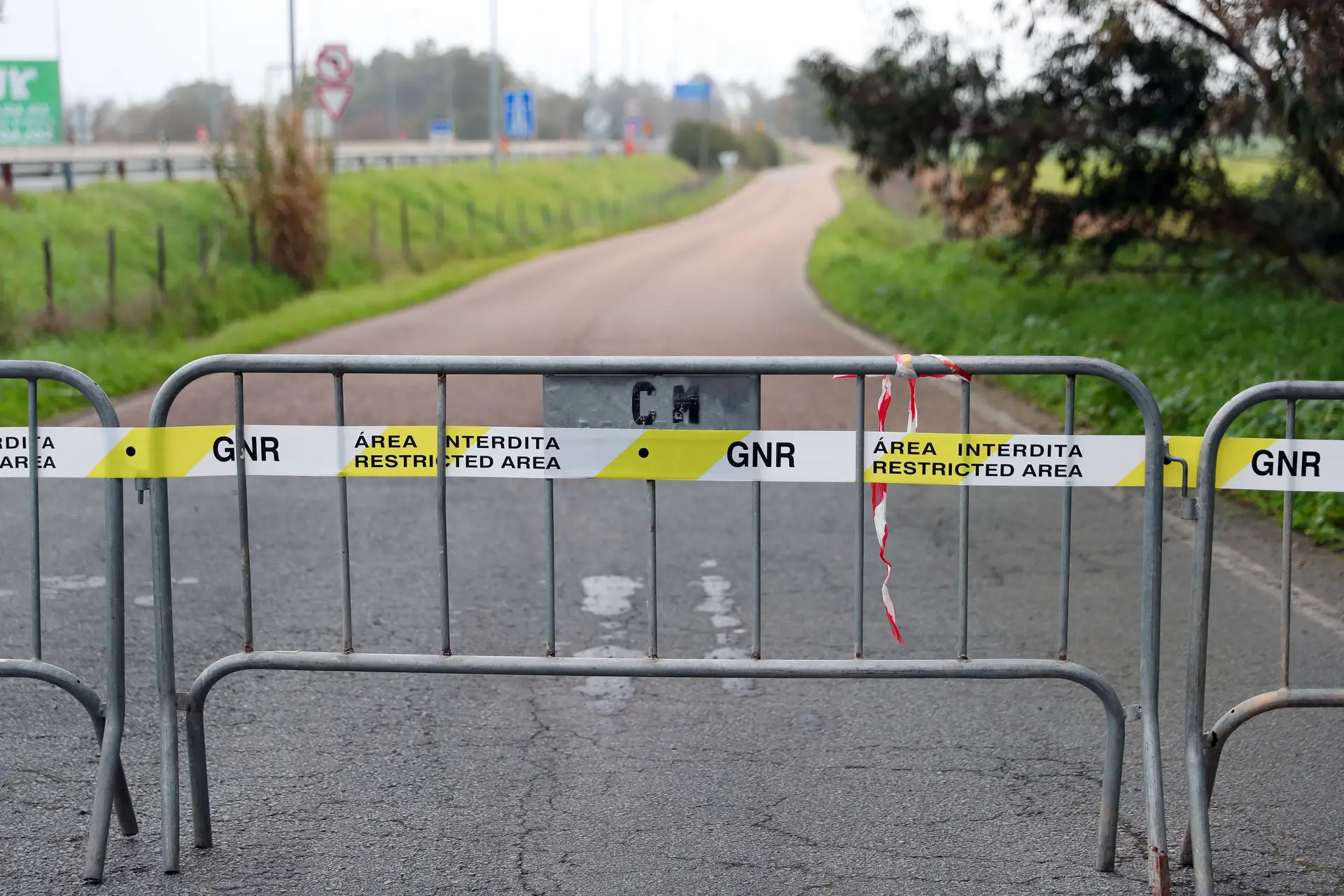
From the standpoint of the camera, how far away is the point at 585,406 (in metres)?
4.41

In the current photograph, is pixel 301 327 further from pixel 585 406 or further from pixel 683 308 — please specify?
pixel 585 406

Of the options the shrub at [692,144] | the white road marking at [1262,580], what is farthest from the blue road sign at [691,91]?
the white road marking at [1262,580]

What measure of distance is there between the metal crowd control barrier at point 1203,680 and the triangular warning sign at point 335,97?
82.3 feet

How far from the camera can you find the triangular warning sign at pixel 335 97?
2741 centimetres

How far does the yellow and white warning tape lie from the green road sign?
25.9 meters

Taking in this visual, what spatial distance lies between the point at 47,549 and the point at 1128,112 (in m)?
13.9

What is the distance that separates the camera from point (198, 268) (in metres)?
25.3

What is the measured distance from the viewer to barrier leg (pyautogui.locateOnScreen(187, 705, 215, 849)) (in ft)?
13.9

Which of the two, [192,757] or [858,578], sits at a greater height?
[858,578]

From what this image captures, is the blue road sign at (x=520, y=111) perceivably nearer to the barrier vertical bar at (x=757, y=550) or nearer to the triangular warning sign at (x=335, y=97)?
the triangular warning sign at (x=335, y=97)

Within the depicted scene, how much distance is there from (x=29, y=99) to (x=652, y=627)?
27.1 meters

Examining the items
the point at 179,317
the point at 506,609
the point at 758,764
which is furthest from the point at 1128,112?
the point at 758,764

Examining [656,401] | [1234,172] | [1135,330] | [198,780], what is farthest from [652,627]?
[1234,172]

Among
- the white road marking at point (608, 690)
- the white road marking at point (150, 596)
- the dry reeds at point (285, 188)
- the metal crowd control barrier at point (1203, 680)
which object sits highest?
the dry reeds at point (285, 188)
